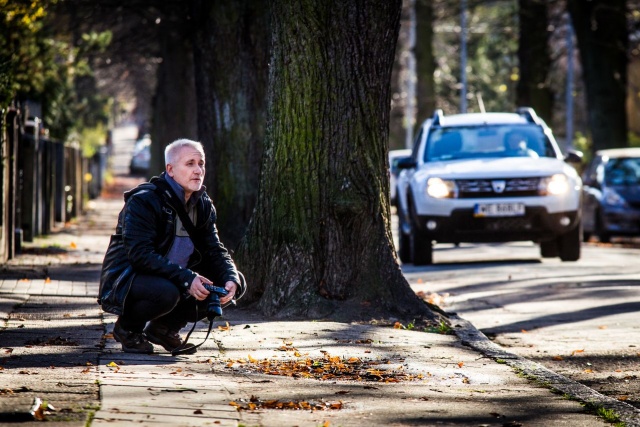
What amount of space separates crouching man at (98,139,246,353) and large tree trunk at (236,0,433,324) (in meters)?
2.61

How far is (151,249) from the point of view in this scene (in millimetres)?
7441

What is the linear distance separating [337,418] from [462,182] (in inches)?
435

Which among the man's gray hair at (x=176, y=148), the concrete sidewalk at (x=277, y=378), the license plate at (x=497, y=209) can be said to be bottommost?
the concrete sidewalk at (x=277, y=378)

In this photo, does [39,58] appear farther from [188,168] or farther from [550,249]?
[188,168]

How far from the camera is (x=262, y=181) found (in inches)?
429

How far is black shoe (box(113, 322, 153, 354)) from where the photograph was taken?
307 inches

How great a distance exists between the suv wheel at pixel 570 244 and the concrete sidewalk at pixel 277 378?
686cm

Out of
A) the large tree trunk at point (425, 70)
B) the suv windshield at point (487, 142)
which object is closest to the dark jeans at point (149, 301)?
the suv windshield at point (487, 142)

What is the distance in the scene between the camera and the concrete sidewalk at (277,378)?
19.2 ft

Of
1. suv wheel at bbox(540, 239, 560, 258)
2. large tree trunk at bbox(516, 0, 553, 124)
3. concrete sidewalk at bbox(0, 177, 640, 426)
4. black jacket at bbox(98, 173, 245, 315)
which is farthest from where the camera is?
large tree trunk at bbox(516, 0, 553, 124)

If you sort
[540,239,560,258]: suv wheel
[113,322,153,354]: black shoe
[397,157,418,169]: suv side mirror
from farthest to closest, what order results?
[540,239,560,258]: suv wheel, [397,157,418,169]: suv side mirror, [113,322,153,354]: black shoe

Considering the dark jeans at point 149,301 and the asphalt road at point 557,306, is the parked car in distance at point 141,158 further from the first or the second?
the dark jeans at point 149,301

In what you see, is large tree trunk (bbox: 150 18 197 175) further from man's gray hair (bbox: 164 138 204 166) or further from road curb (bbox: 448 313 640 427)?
man's gray hair (bbox: 164 138 204 166)

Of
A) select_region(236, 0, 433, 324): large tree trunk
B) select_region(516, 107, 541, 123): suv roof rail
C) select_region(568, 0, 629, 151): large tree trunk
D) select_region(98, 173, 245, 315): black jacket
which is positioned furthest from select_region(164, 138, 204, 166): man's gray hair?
select_region(568, 0, 629, 151): large tree trunk
